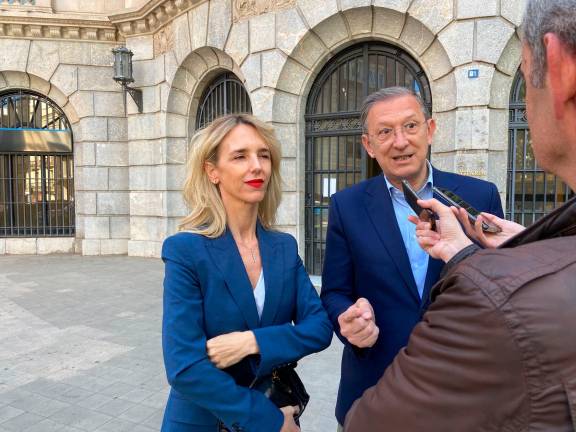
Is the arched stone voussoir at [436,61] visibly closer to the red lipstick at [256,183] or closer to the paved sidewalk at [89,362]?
the paved sidewalk at [89,362]

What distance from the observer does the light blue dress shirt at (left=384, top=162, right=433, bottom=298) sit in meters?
1.96

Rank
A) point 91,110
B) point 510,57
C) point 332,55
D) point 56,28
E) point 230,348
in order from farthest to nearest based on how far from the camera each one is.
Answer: point 91,110 < point 56,28 < point 332,55 < point 510,57 < point 230,348

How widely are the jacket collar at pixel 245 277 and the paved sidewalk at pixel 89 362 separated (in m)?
1.86

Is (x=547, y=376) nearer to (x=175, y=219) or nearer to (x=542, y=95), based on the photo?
(x=542, y=95)

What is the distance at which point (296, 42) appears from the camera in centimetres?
735

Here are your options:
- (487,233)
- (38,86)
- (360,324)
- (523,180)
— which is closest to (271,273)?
(360,324)

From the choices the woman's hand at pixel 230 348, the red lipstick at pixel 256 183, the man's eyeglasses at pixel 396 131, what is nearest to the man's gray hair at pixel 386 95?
the man's eyeglasses at pixel 396 131

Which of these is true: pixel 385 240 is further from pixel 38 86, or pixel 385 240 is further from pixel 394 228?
pixel 38 86

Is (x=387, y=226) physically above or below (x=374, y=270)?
above

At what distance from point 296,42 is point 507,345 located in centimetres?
740

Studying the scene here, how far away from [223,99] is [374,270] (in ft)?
26.0

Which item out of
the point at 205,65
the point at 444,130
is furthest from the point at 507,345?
the point at 205,65

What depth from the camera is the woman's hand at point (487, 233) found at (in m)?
1.46

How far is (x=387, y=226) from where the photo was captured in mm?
1996
